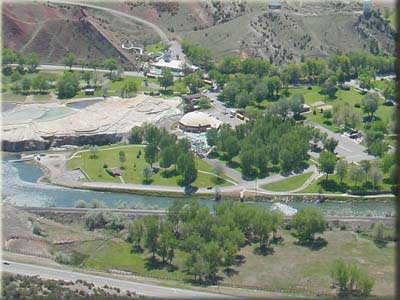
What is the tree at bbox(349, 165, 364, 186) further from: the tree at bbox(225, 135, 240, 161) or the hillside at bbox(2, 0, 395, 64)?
the hillside at bbox(2, 0, 395, 64)

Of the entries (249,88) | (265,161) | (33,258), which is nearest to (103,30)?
(249,88)

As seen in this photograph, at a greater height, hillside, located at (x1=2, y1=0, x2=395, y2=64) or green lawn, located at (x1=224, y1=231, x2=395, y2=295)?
hillside, located at (x1=2, y1=0, x2=395, y2=64)

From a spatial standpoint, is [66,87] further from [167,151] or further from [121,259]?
[121,259]

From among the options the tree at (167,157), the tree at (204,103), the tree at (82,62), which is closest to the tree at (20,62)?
the tree at (82,62)

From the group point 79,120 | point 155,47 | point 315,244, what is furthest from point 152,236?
point 155,47

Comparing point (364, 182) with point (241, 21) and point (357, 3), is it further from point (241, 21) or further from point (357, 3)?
point (357, 3)

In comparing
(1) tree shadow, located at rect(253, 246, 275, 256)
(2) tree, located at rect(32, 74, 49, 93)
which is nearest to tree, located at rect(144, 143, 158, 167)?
(1) tree shadow, located at rect(253, 246, 275, 256)
